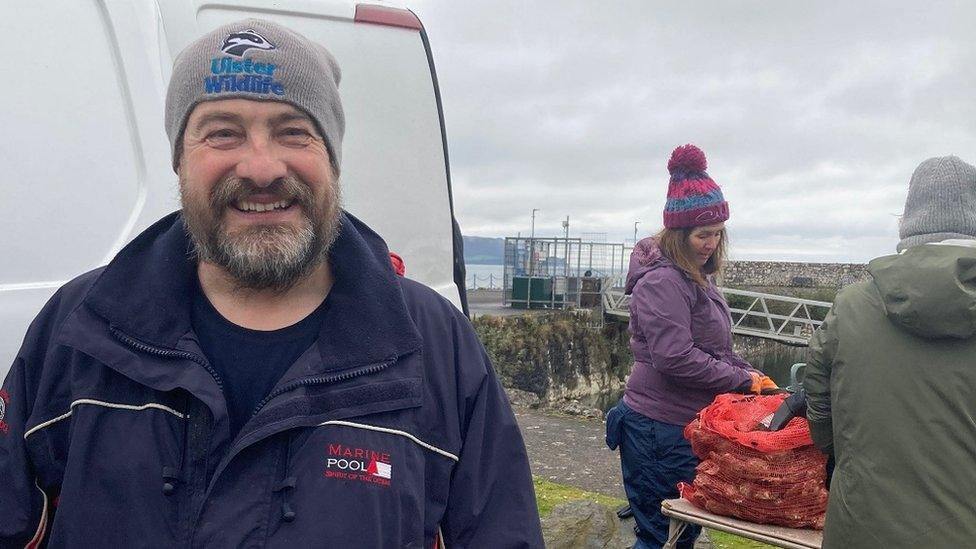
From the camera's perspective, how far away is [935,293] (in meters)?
2.13

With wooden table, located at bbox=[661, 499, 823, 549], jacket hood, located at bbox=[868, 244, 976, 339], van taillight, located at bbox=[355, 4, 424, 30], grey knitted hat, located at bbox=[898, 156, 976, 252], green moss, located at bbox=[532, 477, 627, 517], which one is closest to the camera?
jacket hood, located at bbox=[868, 244, 976, 339]

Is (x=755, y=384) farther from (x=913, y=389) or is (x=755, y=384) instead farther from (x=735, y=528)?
(x=913, y=389)

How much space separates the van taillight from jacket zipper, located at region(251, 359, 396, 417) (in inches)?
60.6

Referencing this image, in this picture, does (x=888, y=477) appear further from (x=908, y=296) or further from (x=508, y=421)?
(x=508, y=421)

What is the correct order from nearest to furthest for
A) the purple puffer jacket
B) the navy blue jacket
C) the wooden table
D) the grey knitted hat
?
the navy blue jacket, the grey knitted hat, the wooden table, the purple puffer jacket

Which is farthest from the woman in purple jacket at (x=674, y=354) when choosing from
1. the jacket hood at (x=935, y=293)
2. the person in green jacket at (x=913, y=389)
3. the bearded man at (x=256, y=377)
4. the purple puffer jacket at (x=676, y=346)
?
the bearded man at (x=256, y=377)

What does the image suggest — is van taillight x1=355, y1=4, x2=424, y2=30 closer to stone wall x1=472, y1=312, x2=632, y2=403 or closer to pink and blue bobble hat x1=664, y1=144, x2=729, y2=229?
pink and blue bobble hat x1=664, y1=144, x2=729, y2=229

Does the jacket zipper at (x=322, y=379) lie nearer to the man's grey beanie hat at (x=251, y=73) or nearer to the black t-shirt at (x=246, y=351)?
the black t-shirt at (x=246, y=351)

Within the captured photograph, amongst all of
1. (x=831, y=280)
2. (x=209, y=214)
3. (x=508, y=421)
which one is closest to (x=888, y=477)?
(x=508, y=421)

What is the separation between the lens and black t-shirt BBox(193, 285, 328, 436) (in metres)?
1.56

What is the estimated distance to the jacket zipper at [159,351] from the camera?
1482 mm

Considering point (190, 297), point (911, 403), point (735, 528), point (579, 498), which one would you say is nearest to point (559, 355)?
point (579, 498)

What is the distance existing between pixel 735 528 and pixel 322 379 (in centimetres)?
216

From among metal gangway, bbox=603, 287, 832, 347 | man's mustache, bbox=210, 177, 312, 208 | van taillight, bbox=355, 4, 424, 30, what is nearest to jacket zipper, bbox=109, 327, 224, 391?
man's mustache, bbox=210, 177, 312, 208
